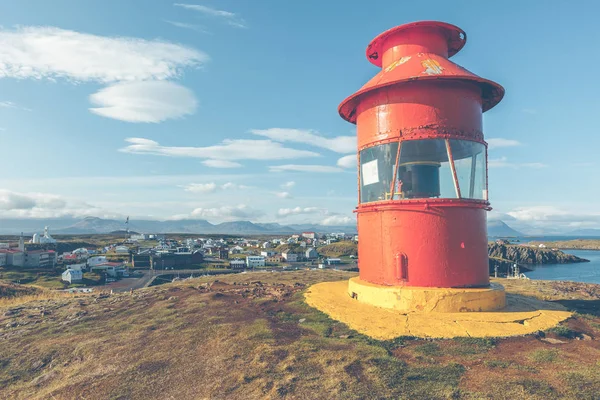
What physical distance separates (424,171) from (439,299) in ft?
15.9

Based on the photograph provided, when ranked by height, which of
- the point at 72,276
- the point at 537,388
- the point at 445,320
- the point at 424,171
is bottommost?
the point at 72,276

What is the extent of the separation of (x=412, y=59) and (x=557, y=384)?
11.3 m

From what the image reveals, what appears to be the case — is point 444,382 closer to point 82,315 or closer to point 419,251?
point 419,251

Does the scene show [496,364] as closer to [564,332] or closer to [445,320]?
[445,320]

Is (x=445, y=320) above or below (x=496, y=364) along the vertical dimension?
above

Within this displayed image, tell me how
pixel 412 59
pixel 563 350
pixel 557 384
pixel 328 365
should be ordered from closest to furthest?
1. pixel 557 384
2. pixel 328 365
3. pixel 563 350
4. pixel 412 59

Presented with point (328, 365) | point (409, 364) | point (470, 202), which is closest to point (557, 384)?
point (409, 364)

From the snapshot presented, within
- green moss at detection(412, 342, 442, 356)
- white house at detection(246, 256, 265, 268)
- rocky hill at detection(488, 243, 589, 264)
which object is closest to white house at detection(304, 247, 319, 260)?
white house at detection(246, 256, 265, 268)

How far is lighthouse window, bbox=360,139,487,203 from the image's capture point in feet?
41.5

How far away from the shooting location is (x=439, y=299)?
1138cm

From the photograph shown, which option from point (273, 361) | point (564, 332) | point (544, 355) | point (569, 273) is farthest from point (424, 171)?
point (569, 273)

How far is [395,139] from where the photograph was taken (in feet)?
42.2

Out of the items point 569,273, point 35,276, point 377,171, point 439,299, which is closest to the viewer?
point 439,299

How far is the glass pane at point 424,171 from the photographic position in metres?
12.8
